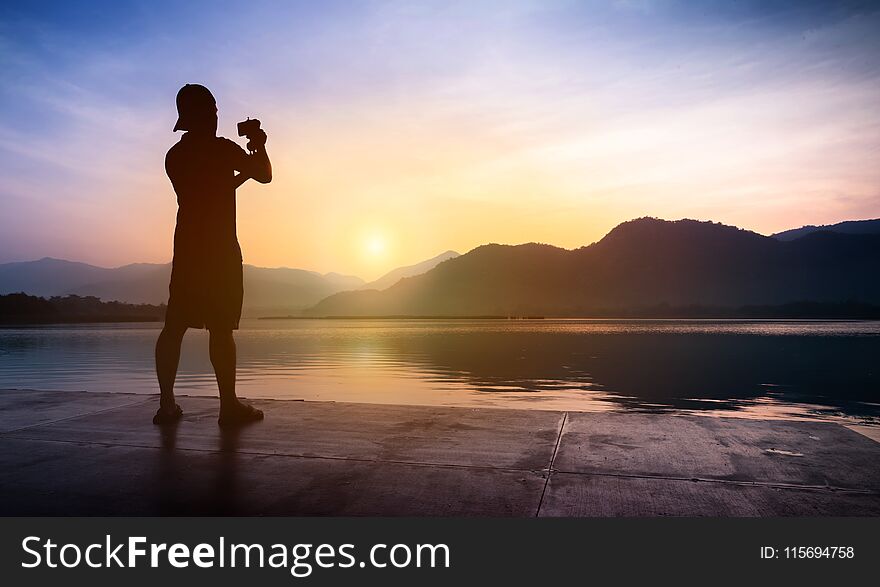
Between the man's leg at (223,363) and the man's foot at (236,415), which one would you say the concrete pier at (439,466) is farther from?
the man's leg at (223,363)

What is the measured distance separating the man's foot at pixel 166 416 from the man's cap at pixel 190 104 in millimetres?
2876

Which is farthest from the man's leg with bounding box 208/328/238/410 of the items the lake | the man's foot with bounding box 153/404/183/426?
the lake

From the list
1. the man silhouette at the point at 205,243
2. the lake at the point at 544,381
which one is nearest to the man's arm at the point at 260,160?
the man silhouette at the point at 205,243

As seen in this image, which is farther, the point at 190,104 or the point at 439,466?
the point at 190,104

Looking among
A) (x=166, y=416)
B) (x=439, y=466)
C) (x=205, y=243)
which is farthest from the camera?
(x=166, y=416)

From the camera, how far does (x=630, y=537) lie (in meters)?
3.01

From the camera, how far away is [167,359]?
19.2ft

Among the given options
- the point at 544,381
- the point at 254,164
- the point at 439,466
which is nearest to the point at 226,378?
the point at 254,164

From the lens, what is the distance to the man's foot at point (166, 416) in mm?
5855

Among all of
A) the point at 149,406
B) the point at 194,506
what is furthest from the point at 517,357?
the point at 194,506

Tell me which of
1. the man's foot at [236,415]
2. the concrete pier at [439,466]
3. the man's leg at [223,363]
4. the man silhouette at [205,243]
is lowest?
the concrete pier at [439,466]

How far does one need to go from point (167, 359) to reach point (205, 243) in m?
1.24

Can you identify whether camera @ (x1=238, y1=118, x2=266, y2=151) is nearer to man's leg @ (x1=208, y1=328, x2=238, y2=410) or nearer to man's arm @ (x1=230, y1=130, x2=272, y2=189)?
man's arm @ (x1=230, y1=130, x2=272, y2=189)

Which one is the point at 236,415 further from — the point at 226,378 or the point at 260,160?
the point at 260,160
